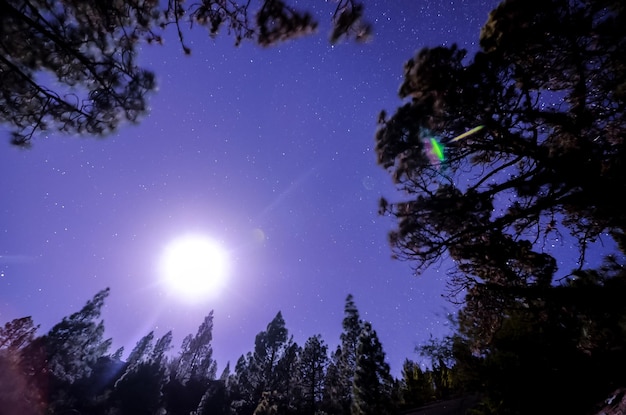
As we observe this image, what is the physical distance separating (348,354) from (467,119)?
32.4 m

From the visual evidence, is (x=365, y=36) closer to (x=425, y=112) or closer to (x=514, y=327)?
(x=425, y=112)

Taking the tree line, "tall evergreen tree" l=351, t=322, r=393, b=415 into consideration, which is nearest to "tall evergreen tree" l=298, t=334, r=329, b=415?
the tree line

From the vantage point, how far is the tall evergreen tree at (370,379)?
71.3 feet

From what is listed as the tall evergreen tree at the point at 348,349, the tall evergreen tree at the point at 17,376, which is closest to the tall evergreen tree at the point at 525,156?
the tall evergreen tree at the point at 348,349

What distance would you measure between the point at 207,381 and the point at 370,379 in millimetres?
41663

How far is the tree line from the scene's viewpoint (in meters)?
22.6

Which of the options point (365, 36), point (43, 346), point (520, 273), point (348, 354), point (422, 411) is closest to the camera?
point (365, 36)

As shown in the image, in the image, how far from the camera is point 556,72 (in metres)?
5.58

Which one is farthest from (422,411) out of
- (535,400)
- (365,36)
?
(365,36)

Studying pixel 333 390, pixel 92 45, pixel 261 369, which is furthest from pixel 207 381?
pixel 92 45

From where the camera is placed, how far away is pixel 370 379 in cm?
2280

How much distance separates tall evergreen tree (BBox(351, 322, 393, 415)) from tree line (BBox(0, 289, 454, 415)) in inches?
2.9

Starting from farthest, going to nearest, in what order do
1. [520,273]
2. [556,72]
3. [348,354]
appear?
[348,354]
[520,273]
[556,72]

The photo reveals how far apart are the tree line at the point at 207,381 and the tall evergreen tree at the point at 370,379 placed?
0.24ft
